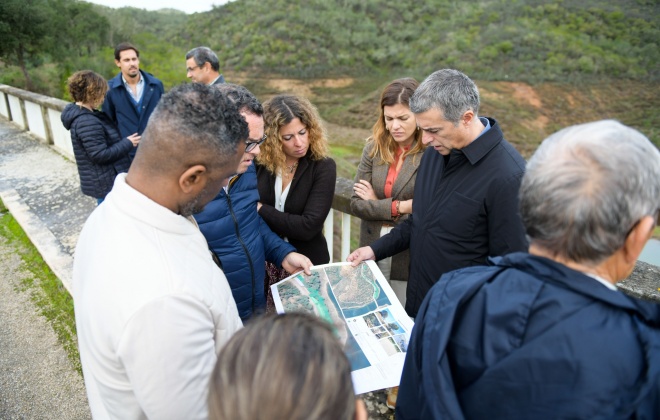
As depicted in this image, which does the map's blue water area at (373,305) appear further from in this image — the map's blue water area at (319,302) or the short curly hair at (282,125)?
the short curly hair at (282,125)

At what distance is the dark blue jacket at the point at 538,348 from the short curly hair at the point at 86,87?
161 inches

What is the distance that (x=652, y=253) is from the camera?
816 cm

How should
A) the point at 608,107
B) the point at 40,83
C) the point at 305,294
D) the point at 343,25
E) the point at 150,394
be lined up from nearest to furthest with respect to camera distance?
A: 1. the point at 150,394
2. the point at 305,294
3. the point at 40,83
4. the point at 608,107
5. the point at 343,25

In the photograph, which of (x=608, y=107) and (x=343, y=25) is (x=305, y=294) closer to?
(x=608, y=107)

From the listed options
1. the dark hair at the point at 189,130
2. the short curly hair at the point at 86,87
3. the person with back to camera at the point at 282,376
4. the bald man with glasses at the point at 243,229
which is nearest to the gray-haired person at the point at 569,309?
the person with back to camera at the point at 282,376

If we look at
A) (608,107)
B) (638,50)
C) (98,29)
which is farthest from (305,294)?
(638,50)

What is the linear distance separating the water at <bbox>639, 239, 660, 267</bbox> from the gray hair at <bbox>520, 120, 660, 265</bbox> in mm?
7707

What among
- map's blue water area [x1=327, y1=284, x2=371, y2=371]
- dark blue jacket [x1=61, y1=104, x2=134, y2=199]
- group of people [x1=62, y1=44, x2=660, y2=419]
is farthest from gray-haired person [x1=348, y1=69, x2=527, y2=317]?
dark blue jacket [x1=61, y1=104, x2=134, y2=199]

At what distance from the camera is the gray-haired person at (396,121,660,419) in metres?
0.92

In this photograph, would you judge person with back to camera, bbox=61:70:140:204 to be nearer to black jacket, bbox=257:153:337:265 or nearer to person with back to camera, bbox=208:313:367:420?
black jacket, bbox=257:153:337:265

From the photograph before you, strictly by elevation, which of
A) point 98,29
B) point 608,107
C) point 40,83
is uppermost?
point 98,29

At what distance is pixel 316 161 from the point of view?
9.01 feet

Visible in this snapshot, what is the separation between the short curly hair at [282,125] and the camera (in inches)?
104

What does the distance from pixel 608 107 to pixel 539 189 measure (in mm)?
31608
